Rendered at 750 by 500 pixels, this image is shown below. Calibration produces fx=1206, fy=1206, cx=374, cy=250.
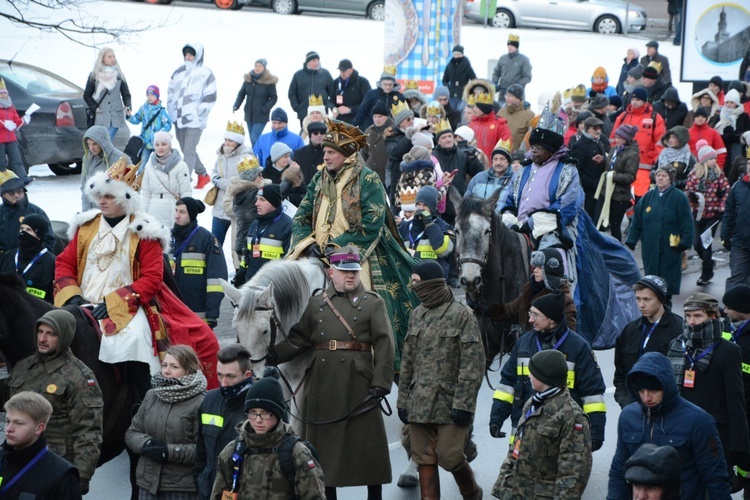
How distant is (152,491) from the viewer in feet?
24.8

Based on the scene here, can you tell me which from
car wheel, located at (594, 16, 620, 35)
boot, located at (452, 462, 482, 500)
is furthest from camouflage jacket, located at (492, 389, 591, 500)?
car wheel, located at (594, 16, 620, 35)

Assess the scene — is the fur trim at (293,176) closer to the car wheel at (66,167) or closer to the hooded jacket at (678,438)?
the hooded jacket at (678,438)

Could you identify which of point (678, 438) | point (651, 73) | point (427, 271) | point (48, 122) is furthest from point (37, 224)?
point (651, 73)

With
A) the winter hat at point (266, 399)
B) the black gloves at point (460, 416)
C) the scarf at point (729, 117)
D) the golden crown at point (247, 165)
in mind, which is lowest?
the black gloves at point (460, 416)

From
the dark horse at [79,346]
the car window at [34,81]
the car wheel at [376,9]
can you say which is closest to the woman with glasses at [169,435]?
the dark horse at [79,346]

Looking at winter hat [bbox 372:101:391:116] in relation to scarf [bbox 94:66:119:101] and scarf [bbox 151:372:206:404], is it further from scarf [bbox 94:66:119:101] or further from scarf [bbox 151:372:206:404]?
scarf [bbox 151:372:206:404]

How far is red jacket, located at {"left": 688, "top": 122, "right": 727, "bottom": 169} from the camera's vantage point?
63.1 ft

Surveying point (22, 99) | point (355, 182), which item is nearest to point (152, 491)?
point (355, 182)

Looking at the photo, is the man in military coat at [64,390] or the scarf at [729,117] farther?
the scarf at [729,117]

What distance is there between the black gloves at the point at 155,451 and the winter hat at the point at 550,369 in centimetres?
233

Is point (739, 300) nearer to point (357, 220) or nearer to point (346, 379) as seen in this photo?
point (346, 379)

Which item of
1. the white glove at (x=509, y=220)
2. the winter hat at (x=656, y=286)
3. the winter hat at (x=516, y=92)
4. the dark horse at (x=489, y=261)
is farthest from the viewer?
the winter hat at (x=516, y=92)

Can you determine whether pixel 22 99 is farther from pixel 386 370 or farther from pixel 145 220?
pixel 386 370

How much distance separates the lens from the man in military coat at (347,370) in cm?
855
